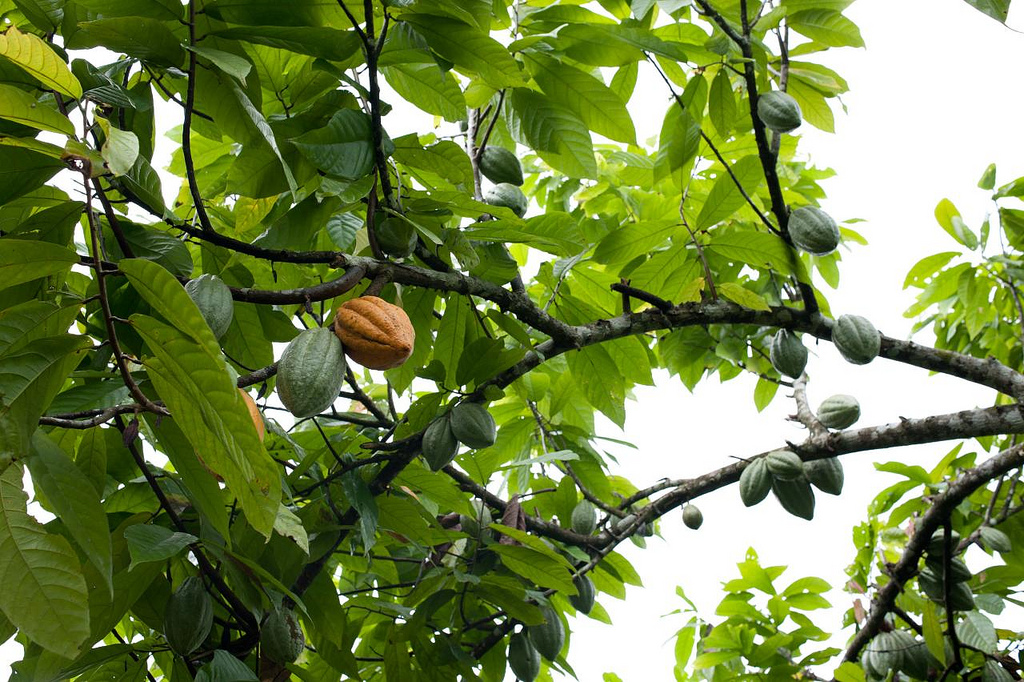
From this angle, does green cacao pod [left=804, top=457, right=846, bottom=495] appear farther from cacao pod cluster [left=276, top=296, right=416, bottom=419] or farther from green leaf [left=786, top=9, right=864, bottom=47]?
cacao pod cluster [left=276, top=296, right=416, bottom=419]

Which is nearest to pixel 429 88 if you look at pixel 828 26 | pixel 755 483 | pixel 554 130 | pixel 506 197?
pixel 554 130

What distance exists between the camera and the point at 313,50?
133 cm

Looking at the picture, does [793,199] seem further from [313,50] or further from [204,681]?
[204,681]

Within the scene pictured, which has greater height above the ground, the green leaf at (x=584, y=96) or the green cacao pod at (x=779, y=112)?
the green cacao pod at (x=779, y=112)

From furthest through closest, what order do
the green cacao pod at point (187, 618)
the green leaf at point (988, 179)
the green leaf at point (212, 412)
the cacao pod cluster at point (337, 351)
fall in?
1. the green leaf at point (988, 179)
2. the green cacao pod at point (187, 618)
3. the cacao pod cluster at point (337, 351)
4. the green leaf at point (212, 412)

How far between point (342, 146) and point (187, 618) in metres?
0.86

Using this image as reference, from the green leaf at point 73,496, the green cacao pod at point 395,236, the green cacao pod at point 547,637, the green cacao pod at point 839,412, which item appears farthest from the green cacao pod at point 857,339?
the green leaf at point 73,496

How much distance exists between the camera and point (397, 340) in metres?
1.24

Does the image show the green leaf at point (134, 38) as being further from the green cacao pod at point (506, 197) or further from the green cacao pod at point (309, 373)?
the green cacao pod at point (506, 197)

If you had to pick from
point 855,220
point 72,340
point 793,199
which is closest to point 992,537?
point 793,199

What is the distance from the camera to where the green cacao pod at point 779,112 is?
1.78 metres

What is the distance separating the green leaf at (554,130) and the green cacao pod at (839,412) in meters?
1.05

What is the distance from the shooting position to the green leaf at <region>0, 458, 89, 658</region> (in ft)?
2.99

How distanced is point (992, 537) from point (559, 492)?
4.32ft
